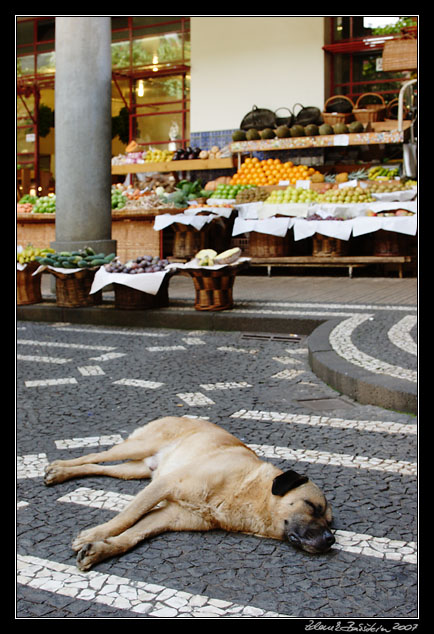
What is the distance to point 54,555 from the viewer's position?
2750 millimetres

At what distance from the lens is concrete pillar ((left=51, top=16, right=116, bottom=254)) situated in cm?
986

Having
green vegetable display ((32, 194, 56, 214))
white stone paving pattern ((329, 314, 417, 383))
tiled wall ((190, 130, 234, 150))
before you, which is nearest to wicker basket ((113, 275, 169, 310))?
white stone paving pattern ((329, 314, 417, 383))

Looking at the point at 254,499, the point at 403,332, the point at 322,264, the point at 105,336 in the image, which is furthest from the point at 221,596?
the point at 322,264

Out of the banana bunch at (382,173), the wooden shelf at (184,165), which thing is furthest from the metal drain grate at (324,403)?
the wooden shelf at (184,165)

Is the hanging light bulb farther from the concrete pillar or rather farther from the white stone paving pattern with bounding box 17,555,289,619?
the white stone paving pattern with bounding box 17,555,289,619

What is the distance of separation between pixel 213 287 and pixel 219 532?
565cm

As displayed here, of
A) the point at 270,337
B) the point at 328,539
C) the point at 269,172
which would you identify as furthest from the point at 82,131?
the point at 328,539

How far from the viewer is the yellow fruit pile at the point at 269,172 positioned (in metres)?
14.2

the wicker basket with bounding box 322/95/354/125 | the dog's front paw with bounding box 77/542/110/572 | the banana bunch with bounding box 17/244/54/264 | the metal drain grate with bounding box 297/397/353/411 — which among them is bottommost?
the dog's front paw with bounding box 77/542/110/572

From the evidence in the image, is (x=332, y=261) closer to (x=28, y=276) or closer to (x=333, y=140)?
A: (x=333, y=140)

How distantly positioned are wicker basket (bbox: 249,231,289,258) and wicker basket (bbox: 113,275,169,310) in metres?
3.93

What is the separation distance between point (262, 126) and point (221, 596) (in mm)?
14277

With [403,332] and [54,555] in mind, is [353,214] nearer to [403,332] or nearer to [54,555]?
[403,332]

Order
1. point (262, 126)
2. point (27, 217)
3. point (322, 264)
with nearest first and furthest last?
point (322, 264) → point (27, 217) → point (262, 126)
